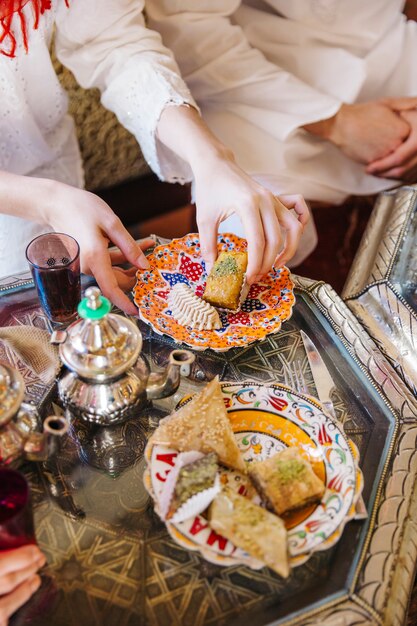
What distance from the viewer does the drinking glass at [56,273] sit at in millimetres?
1031

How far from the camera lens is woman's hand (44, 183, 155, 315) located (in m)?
1.07

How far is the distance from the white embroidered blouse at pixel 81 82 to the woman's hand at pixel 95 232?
0.32m

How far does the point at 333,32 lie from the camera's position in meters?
1.75

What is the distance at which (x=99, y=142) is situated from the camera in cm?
183

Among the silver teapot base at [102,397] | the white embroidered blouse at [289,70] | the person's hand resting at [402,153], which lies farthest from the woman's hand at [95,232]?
the person's hand resting at [402,153]

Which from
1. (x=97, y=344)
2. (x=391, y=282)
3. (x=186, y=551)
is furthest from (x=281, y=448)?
(x=391, y=282)

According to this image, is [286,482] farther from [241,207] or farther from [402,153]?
[402,153]

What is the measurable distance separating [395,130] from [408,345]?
812 millimetres

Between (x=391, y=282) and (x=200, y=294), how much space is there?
0.42 metres

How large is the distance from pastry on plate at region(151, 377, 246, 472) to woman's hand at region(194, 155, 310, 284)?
31 cm

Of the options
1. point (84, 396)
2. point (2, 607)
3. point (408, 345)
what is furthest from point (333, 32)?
point (2, 607)

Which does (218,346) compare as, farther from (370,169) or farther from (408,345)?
(370,169)

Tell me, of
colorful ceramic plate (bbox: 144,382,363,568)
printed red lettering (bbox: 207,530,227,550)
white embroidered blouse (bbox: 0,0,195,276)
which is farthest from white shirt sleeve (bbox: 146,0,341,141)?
printed red lettering (bbox: 207,530,227,550)

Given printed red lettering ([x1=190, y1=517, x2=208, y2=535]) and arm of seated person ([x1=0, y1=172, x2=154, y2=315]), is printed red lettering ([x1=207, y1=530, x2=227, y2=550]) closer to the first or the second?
printed red lettering ([x1=190, y1=517, x2=208, y2=535])
